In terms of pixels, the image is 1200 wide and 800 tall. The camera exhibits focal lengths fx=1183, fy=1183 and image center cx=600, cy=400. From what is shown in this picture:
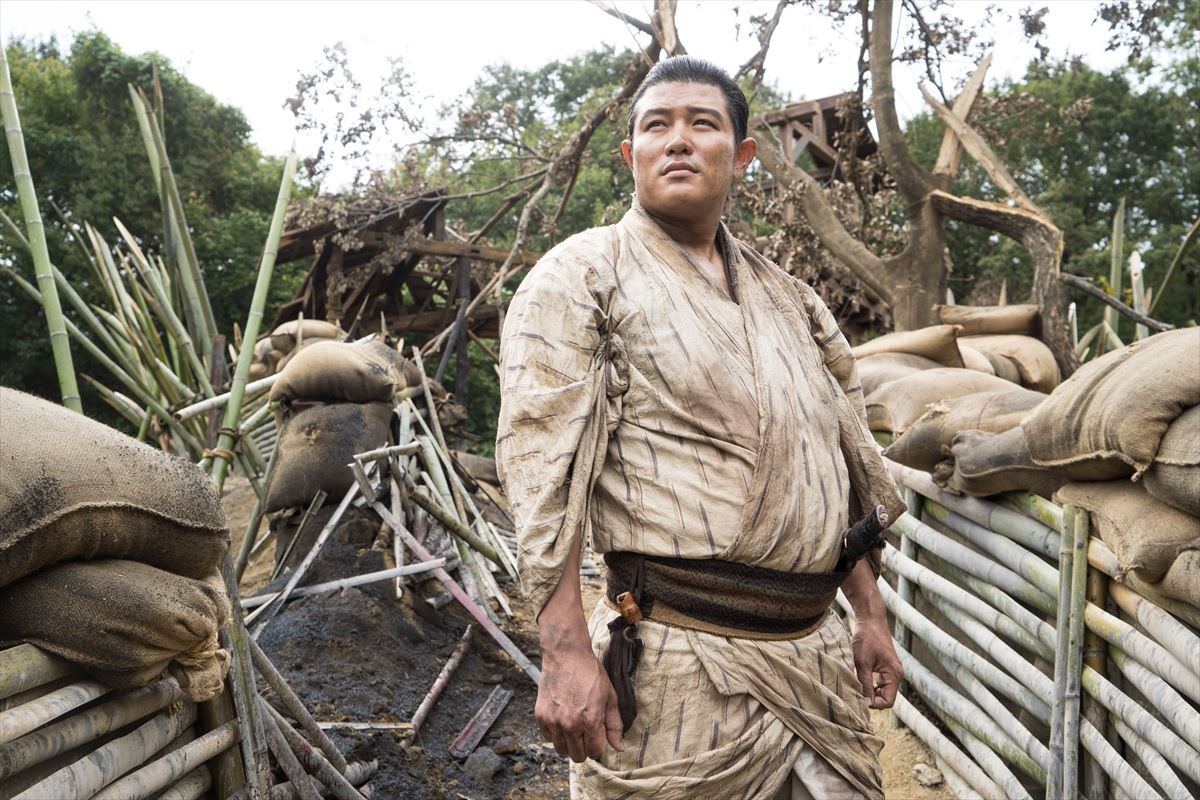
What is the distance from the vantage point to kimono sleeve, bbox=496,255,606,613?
67.5 inches

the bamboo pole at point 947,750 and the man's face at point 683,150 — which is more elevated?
the man's face at point 683,150

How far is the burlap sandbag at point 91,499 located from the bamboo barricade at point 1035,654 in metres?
1.87

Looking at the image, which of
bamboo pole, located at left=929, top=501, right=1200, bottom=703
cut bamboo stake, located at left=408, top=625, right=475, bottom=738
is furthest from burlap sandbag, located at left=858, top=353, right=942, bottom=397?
cut bamboo stake, located at left=408, top=625, right=475, bottom=738

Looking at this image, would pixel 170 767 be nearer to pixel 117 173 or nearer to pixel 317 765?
pixel 317 765

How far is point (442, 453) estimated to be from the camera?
6.53 metres

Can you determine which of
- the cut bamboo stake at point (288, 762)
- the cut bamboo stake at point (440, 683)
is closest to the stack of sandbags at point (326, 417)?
the cut bamboo stake at point (440, 683)

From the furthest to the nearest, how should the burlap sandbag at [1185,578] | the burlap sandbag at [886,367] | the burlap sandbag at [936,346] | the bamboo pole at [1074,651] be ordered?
the burlap sandbag at [936,346] < the burlap sandbag at [886,367] < the bamboo pole at [1074,651] < the burlap sandbag at [1185,578]

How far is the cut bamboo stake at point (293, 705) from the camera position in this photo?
2641 mm

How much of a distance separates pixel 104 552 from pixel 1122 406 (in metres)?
1.99

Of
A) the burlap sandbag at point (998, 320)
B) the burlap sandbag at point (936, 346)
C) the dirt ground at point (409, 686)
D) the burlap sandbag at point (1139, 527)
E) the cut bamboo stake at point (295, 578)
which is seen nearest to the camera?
the burlap sandbag at point (1139, 527)

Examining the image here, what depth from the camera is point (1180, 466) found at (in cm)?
234

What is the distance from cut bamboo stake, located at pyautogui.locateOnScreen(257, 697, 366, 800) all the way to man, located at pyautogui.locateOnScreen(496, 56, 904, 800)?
3.35ft

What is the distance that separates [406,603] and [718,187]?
357 cm

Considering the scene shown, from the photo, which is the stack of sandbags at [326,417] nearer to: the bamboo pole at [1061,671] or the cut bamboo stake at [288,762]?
the cut bamboo stake at [288,762]
